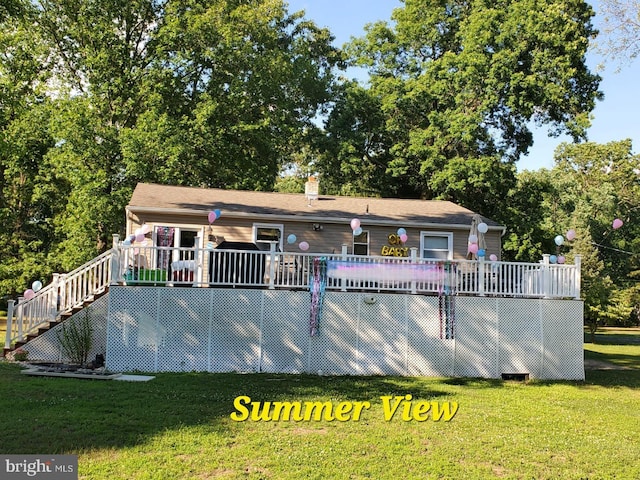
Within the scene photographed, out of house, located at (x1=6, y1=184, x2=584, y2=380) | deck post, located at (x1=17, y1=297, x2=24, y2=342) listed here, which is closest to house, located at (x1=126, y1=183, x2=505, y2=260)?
house, located at (x1=6, y1=184, x2=584, y2=380)

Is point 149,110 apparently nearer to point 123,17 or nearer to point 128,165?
point 128,165

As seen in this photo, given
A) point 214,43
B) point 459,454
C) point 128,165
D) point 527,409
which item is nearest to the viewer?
point 459,454

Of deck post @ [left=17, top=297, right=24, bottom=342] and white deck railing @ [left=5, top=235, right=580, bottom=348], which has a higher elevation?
white deck railing @ [left=5, top=235, right=580, bottom=348]

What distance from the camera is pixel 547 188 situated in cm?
2678

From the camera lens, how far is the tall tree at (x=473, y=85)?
2344 centimetres

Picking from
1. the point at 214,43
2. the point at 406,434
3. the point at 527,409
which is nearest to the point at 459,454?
the point at 406,434

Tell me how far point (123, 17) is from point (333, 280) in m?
17.9

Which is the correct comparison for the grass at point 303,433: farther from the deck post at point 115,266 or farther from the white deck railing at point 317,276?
the deck post at point 115,266

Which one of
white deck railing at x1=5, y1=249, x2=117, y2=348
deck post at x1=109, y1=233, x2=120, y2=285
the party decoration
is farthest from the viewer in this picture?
white deck railing at x1=5, y1=249, x2=117, y2=348

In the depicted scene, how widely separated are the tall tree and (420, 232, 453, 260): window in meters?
7.26

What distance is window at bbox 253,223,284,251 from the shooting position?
1642 cm

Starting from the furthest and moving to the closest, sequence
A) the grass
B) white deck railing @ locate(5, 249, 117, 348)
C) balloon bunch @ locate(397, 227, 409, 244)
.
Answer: balloon bunch @ locate(397, 227, 409, 244), white deck railing @ locate(5, 249, 117, 348), the grass

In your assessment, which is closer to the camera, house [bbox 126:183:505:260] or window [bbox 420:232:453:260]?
house [bbox 126:183:505:260]

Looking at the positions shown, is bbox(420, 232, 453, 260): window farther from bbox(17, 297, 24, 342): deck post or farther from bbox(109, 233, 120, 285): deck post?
bbox(17, 297, 24, 342): deck post
